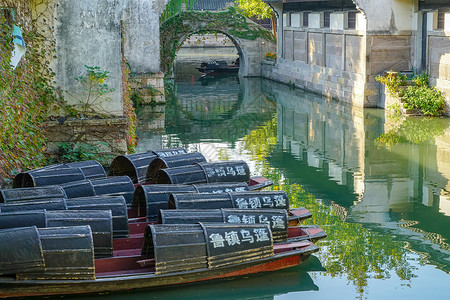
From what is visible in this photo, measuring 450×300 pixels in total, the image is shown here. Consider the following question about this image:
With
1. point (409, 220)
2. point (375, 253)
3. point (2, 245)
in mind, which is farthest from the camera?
point (409, 220)

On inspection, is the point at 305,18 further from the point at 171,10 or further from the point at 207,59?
the point at 207,59

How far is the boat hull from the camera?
21.9ft

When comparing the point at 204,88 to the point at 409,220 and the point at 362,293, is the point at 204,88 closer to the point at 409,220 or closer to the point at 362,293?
the point at 409,220

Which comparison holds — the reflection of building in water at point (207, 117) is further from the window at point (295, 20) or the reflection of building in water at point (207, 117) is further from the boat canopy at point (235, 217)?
the boat canopy at point (235, 217)

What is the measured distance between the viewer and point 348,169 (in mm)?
13328

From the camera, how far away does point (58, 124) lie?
1200 centimetres

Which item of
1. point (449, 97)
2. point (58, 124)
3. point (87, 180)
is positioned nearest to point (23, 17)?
point (58, 124)

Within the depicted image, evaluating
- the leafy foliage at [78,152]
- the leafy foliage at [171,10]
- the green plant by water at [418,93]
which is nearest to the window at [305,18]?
the leafy foliage at [171,10]

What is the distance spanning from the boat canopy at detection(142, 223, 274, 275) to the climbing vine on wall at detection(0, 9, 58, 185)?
10.7 feet

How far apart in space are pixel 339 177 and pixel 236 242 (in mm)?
5847

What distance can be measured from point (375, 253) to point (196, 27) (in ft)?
70.8

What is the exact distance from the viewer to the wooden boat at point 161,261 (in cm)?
660

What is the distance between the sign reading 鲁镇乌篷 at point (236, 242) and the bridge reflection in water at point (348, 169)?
0.36m

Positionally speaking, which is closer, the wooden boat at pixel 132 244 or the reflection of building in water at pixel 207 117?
the wooden boat at pixel 132 244
